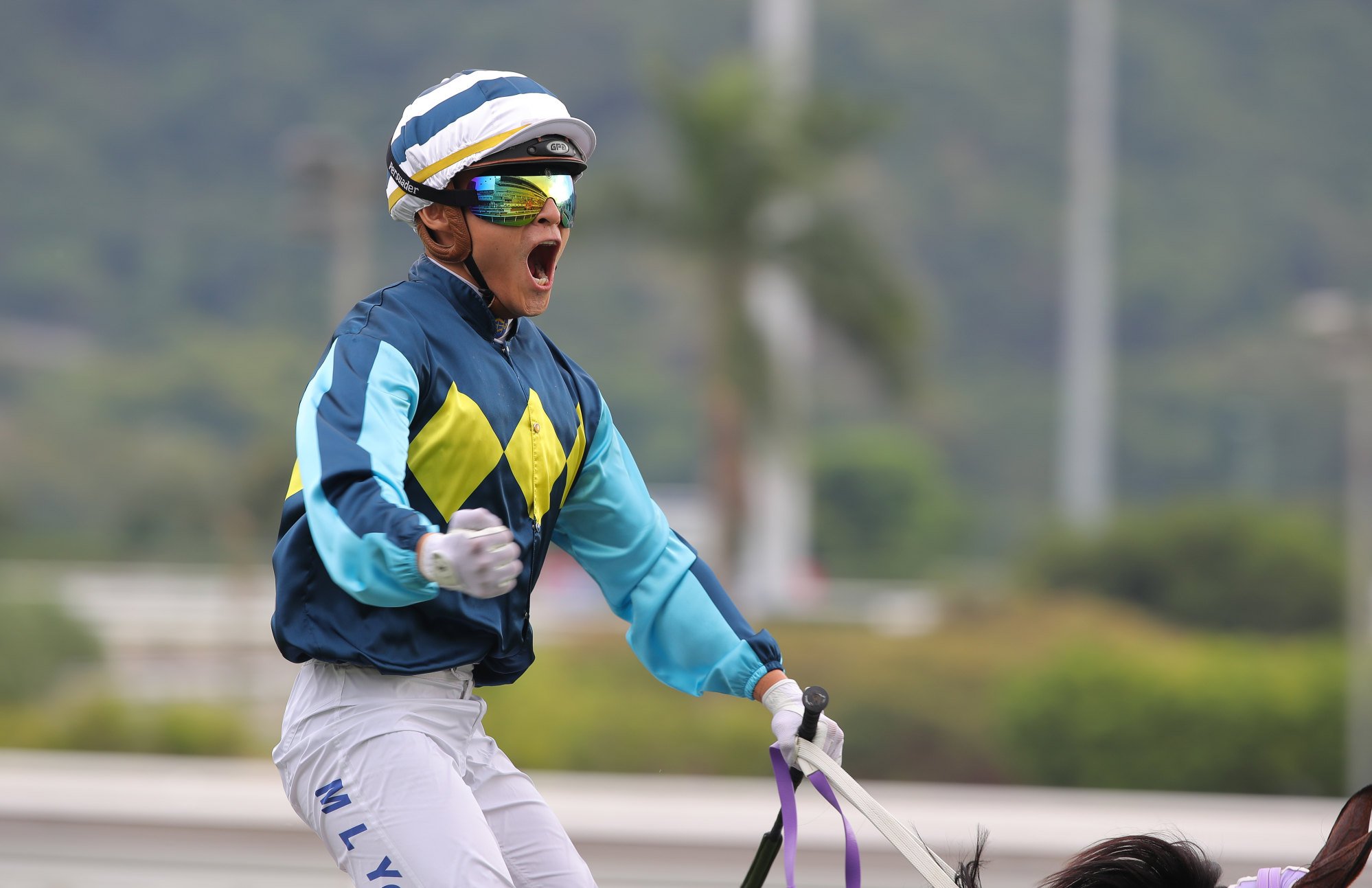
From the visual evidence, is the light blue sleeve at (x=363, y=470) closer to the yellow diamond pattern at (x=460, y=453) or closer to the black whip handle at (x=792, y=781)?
the yellow diamond pattern at (x=460, y=453)

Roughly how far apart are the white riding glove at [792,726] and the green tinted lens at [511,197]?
0.91 m

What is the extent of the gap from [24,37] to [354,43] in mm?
12678

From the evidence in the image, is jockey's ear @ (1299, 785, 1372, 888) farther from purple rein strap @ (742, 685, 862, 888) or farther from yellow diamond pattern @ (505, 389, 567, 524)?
yellow diamond pattern @ (505, 389, 567, 524)

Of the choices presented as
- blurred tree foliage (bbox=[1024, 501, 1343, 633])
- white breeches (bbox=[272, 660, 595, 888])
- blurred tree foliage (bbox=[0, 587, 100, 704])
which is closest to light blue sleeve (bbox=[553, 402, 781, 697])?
white breeches (bbox=[272, 660, 595, 888])

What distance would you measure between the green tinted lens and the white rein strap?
972 mm

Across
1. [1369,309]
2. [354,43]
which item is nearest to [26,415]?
[354,43]

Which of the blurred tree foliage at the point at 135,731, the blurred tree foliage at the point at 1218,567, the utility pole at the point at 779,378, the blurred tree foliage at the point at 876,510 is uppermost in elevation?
the utility pole at the point at 779,378

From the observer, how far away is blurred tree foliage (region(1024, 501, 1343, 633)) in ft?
66.0

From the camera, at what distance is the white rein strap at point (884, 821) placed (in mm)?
2420

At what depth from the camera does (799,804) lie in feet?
27.0

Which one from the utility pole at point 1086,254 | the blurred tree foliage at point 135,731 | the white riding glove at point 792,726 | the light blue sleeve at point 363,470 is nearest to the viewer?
the light blue sleeve at point 363,470

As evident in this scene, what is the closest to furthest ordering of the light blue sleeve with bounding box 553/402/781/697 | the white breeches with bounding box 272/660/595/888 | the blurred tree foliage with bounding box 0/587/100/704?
the white breeches with bounding box 272/660/595/888, the light blue sleeve with bounding box 553/402/781/697, the blurred tree foliage with bounding box 0/587/100/704

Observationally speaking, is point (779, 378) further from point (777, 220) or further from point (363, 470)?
point (363, 470)

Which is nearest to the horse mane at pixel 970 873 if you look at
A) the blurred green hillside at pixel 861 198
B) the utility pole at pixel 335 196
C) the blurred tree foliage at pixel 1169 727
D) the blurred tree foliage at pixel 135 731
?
the blurred tree foliage at pixel 1169 727
